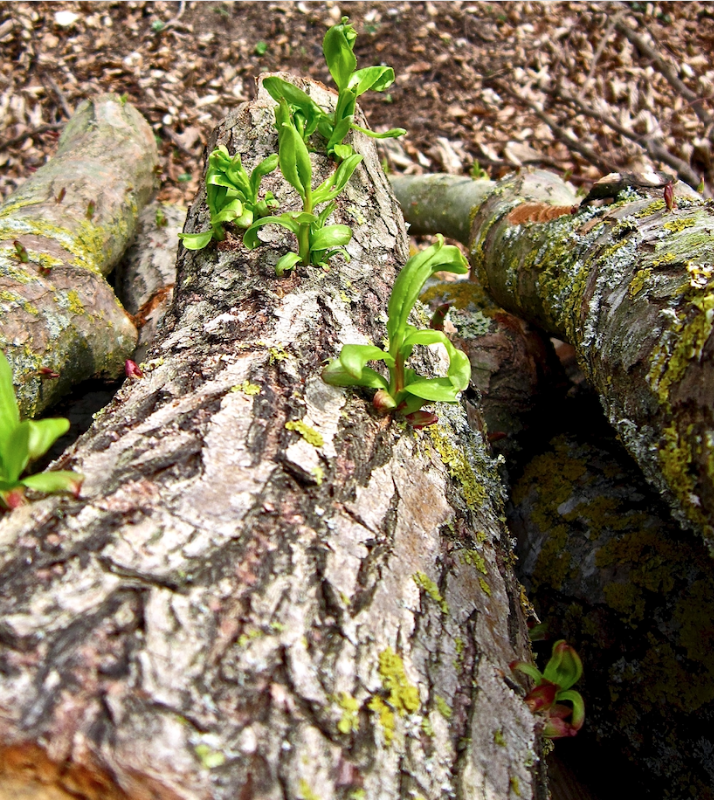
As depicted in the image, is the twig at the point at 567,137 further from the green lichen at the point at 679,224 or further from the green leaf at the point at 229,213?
the green leaf at the point at 229,213

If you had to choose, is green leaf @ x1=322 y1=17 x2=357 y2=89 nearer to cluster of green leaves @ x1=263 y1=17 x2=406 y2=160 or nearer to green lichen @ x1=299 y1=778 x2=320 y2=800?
cluster of green leaves @ x1=263 y1=17 x2=406 y2=160

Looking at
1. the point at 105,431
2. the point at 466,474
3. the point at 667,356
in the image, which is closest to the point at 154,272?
the point at 105,431

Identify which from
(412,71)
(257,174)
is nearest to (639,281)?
(257,174)

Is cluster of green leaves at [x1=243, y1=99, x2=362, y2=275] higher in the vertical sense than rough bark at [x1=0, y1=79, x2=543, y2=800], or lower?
higher

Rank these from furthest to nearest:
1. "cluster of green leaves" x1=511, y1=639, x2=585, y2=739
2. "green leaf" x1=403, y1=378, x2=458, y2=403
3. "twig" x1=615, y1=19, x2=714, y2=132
A: "twig" x1=615, y1=19, x2=714, y2=132 < "green leaf" x1=403, y1=378, x2=458, y2=403 < "cluster of green leaves" x1=511, y1=639, x2=585, y2=739

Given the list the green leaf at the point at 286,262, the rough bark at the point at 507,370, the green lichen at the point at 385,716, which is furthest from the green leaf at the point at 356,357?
the rough bark at the point at 507,370

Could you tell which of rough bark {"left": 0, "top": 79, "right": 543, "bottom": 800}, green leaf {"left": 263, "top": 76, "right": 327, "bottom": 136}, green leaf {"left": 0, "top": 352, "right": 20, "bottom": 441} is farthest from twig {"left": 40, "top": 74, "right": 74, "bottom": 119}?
green leaf {"left": 0, "top": 352, "right": 20, "bottom": 441}

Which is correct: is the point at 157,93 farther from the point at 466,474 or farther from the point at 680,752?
the point at 680,752
